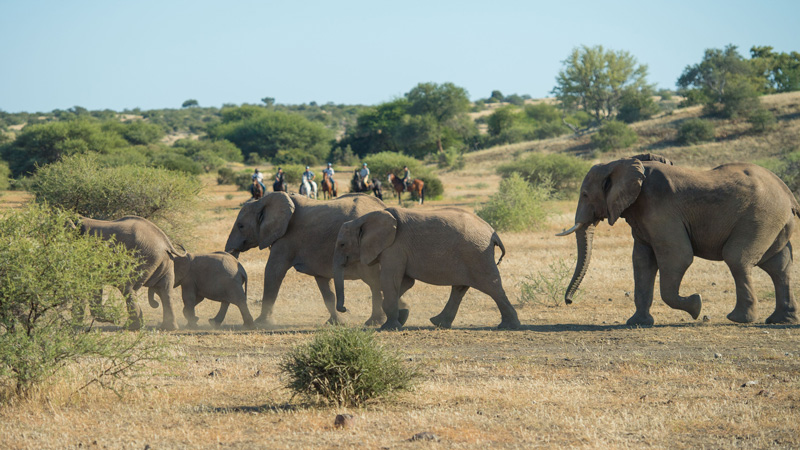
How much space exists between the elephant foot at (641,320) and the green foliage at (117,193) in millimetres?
12799

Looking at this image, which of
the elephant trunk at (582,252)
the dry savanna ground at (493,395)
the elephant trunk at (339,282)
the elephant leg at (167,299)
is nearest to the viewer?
the dry savanna ground at (493,395)

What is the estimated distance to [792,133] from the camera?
53312mm

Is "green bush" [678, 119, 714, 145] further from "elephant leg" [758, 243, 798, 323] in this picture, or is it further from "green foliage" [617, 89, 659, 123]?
"elephant leg" [758, 243, 798, 323]

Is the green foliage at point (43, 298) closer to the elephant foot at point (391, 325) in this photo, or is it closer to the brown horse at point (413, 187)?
the elephant foot at point (391, 325)

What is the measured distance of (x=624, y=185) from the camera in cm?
1218

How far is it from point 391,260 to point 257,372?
11.8ft

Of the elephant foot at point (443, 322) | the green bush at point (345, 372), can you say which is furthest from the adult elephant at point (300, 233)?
the green bush at point (345, 372)

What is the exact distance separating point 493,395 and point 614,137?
51.4m

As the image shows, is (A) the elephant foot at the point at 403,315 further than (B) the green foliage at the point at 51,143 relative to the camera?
No

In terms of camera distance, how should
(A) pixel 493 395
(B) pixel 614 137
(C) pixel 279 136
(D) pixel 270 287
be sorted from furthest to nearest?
1. (C) pixel 279 136
2. (B) pixel 614 137
3. (D) pixel 270 287
4. (A) pixel 493 395

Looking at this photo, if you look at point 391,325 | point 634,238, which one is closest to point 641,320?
point 634,238

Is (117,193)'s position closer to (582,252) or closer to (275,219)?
(275,219)

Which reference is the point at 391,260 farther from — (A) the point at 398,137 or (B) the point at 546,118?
(B) the point at 546,118

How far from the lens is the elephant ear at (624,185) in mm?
12133
